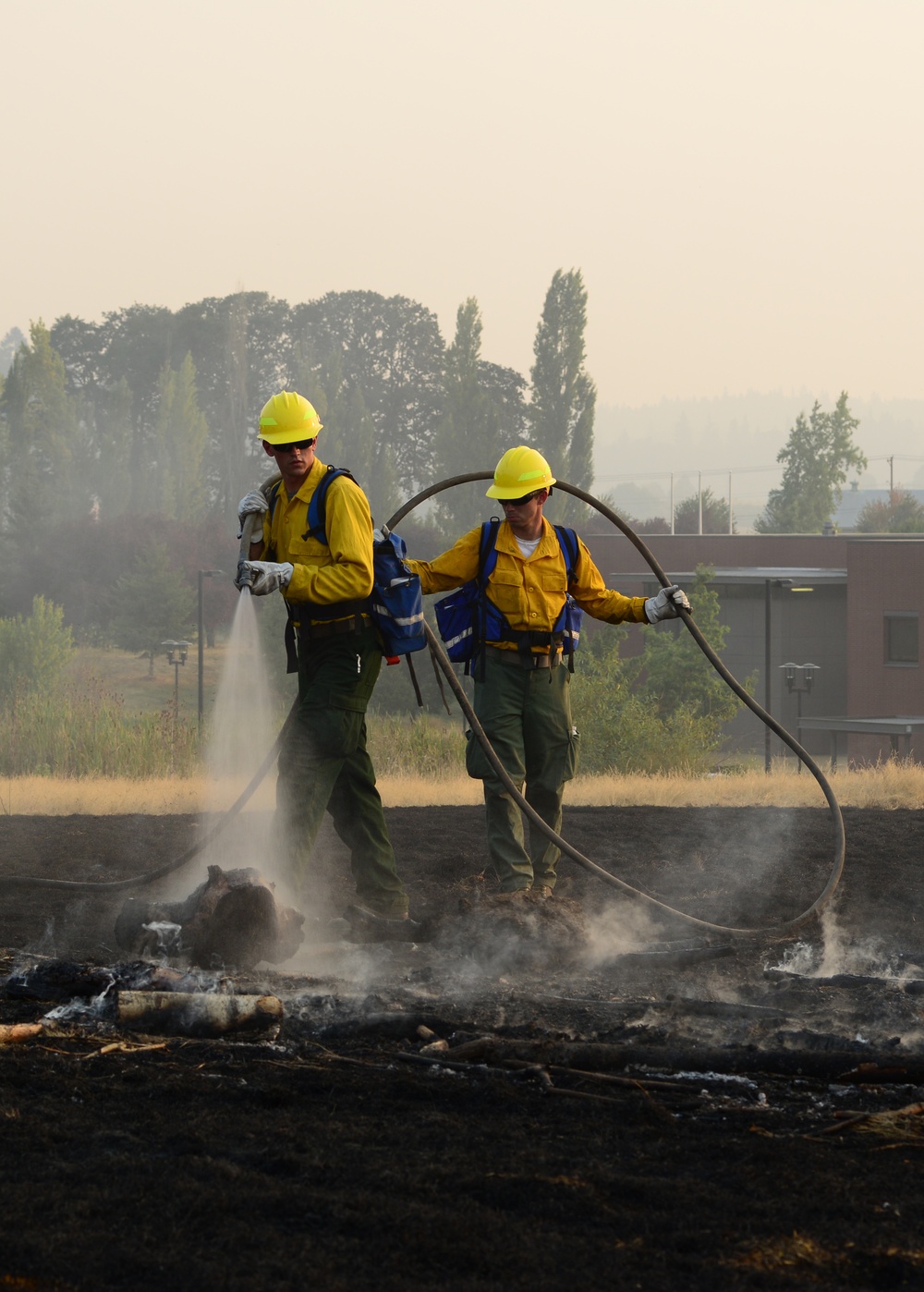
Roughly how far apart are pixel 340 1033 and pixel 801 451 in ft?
276

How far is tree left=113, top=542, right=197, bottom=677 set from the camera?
5419cm

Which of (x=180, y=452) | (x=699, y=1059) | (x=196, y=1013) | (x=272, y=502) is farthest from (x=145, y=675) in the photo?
(x=699, y=1059)

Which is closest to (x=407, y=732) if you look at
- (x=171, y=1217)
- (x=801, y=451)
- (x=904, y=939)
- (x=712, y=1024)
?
(x=904, y=939)

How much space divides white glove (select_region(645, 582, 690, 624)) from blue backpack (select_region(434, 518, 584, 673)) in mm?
320

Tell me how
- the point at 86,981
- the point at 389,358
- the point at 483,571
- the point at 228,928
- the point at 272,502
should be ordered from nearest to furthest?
the point at 86,981, the point at 228,928, the point at 272,502, the point at 483,571, the point at 389,358

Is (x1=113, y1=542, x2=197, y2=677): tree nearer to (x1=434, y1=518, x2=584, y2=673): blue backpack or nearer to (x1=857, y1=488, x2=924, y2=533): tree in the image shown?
(x1=857, y1=488, x2=924, y2=533): tree

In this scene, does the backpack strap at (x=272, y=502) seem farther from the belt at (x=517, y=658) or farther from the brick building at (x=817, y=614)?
the brick building at (x=817, y=614)

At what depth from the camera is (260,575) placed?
508cm

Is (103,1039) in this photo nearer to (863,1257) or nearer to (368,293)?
(863,1257)

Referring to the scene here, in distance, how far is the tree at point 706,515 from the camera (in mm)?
87312

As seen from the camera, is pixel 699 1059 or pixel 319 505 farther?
pixel 319 505

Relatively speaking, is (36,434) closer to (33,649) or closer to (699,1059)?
(33,649)

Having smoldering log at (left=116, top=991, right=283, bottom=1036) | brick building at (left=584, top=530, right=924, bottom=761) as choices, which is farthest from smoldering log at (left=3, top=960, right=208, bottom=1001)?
brick building at (left=584, top=530, right=924, bottom=761)

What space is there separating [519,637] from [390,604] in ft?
2.87
